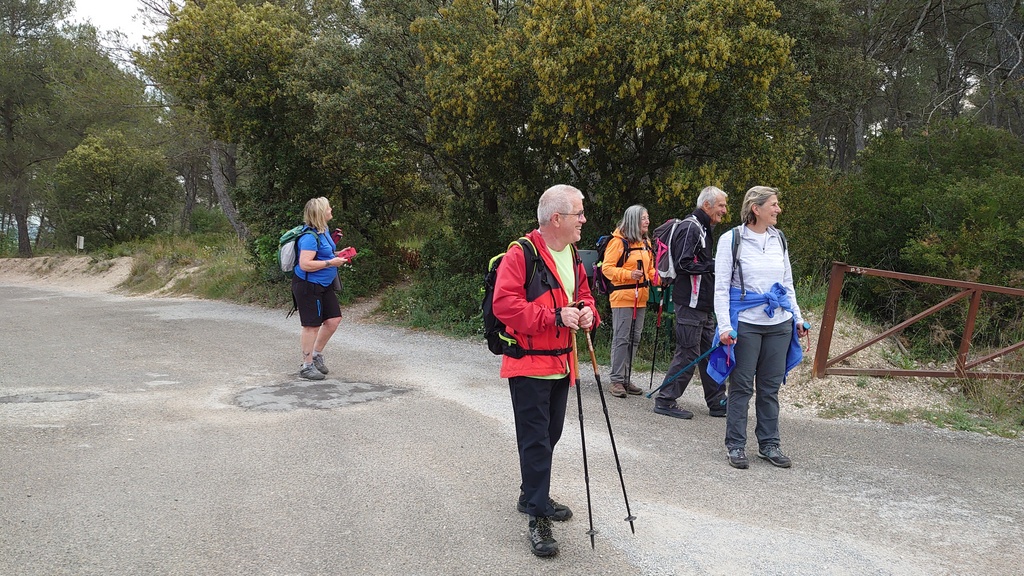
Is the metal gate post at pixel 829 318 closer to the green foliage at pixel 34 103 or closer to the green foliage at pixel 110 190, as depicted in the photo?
the green foliage at pixel 110 190

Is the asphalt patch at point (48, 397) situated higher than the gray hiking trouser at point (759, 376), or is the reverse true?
the gray hiking trouser at point (759, 376)

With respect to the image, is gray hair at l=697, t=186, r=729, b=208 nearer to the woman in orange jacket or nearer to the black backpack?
the woman in orange jacket

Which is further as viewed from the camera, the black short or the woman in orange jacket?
the black short

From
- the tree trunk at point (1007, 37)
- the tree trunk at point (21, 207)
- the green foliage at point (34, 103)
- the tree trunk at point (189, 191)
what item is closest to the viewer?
the tree trunk at point (1007, 37)

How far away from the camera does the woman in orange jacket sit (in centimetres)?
650

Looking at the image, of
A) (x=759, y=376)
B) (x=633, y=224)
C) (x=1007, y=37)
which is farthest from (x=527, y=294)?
(x=1007, y=37)

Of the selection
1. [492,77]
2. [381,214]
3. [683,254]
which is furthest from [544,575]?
[381,214]

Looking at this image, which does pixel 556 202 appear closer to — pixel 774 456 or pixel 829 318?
pixel 774 456

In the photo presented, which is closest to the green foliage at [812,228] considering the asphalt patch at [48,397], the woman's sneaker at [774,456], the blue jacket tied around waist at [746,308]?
the blue jacket tied around waist at [746,308]

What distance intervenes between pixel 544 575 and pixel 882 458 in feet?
10.4

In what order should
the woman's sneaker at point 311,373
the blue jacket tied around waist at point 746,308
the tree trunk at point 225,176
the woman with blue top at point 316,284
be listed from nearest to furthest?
the blue jacket tied around waist at point 746,308 → the woman with blue top at point 316,284 → the woman's sneaker at point 311,373 → the tree trunk at point 225,176

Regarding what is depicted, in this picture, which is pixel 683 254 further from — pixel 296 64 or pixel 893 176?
pixel 296 64

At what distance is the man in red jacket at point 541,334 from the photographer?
3.47m

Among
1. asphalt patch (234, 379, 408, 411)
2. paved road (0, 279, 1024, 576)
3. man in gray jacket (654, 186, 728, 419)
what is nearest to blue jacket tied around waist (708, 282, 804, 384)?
paved road (0, 279, 1024, 576)
